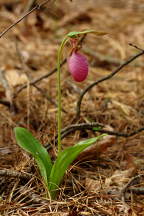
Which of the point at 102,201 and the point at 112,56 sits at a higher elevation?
the point at 112,56

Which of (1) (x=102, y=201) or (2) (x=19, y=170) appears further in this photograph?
(2) (x=19, y=170)

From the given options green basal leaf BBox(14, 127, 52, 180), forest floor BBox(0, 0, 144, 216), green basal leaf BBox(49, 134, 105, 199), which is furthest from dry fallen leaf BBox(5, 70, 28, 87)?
green basal leaf BBox(49, 134, 105, 199)

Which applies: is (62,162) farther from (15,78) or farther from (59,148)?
(15,78)

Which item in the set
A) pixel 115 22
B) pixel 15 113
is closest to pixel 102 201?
pixel 15 113

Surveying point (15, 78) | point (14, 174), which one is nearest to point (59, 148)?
point (14, 174)

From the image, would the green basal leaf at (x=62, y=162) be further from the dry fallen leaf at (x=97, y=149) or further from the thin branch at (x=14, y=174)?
the dry fallen leaf at (x=97, y=149)

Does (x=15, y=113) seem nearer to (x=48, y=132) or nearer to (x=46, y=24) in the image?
(x=48, y=132)

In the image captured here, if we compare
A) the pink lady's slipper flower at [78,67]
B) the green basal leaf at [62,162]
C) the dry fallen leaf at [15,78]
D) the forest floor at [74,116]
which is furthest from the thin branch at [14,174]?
the dry fallen leaf at [15,78]
